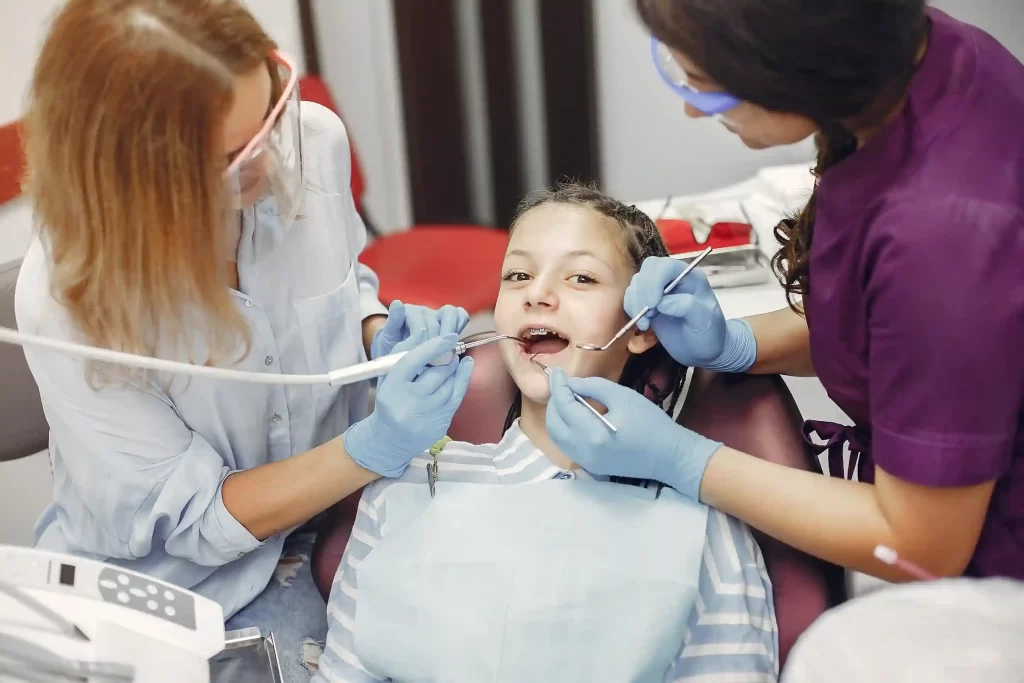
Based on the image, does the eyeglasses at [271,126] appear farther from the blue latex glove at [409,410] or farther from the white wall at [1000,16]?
the white wall at [1000,16]

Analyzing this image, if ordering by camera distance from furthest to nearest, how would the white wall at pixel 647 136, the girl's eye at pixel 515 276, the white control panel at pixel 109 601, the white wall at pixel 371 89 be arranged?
the white wall at pixel 371 89 → the white wall at pixel 647 136 → the girl's eye at pixel 515 276 → the white control panel at pixel 109 601

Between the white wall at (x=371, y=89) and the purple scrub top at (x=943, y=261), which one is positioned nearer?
the purple scrub top at (x=943, y=261)

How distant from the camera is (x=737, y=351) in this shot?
4.99ft

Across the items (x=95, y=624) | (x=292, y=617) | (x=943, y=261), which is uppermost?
(x=943, y=261)

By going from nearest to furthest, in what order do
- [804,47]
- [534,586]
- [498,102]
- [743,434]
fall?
[804,47] → [534,586] → [743,434] → [498,102]

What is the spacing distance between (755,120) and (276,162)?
0.63 meters

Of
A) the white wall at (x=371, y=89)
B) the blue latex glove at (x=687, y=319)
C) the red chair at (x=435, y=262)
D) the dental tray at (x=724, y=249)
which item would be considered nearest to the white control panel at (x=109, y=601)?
the blue latex glove at (x=687, y=319)

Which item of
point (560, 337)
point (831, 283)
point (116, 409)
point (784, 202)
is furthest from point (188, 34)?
point (784, 202)

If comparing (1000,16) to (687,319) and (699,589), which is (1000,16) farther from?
(699,589)

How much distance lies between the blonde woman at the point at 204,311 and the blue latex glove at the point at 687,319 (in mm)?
318

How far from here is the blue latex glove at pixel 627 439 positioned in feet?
4.25

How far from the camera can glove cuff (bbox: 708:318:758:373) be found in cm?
152

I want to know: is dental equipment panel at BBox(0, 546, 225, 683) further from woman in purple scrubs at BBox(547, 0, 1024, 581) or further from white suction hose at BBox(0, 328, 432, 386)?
woman in purple scrubs at BBox(547, 0, 1024, 581)

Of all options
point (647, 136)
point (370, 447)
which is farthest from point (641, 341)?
point (647, 136)
